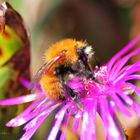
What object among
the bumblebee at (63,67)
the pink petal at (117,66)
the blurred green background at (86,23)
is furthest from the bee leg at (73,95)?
the blurred green background at (86,23)

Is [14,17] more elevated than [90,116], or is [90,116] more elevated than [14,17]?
[14,17]

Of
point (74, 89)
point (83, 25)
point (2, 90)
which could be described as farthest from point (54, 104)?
point (83, 25)

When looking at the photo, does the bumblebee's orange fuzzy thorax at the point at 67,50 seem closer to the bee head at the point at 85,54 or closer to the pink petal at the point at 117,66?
the bee head at the point at 85,54

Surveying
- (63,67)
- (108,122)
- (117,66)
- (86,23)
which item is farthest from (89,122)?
(86,23)

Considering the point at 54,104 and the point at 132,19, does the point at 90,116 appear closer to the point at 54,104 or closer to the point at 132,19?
the point at 54,104

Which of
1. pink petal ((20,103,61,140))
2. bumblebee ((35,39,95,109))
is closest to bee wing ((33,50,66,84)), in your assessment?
bumblebee ((35,39,95,109))
